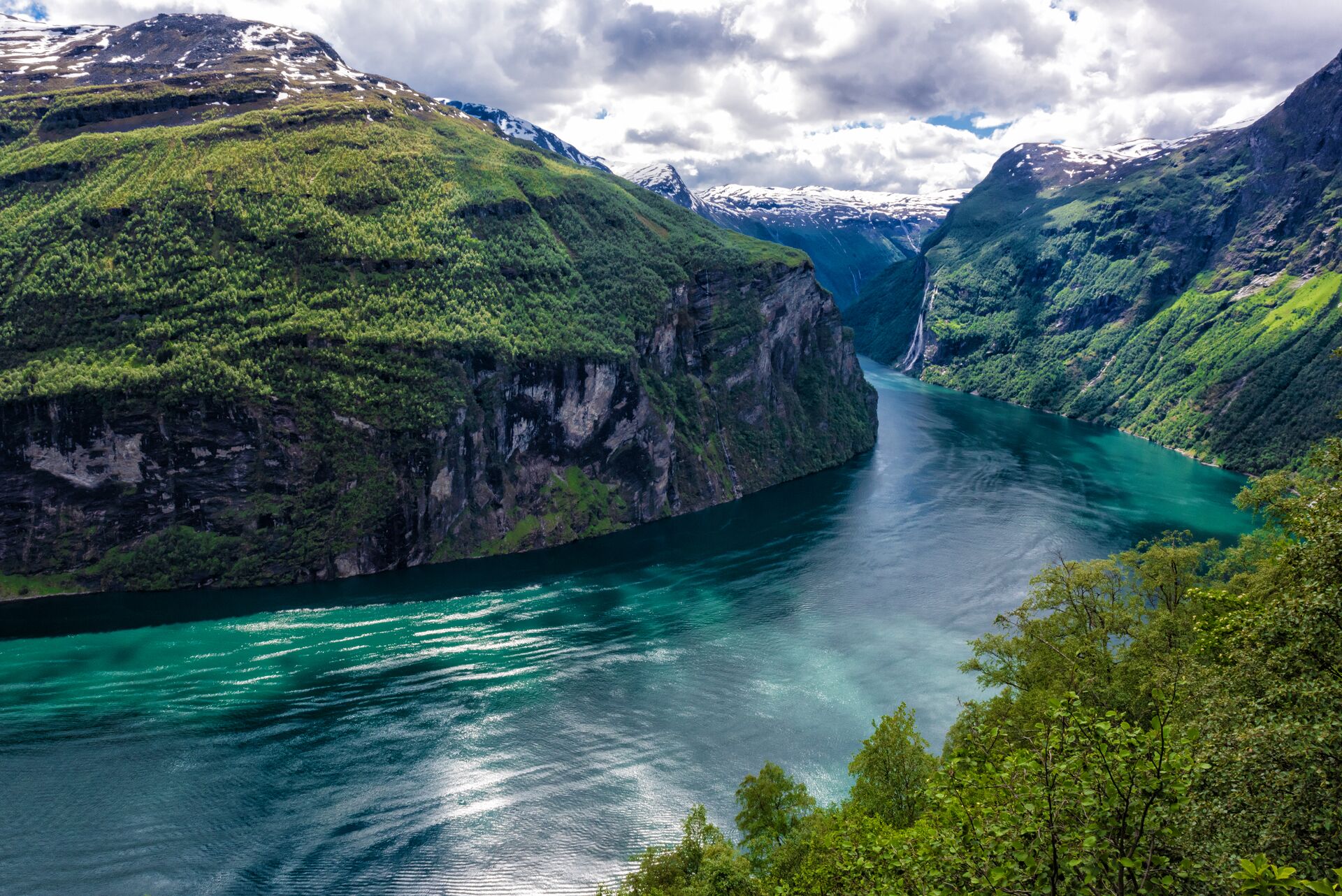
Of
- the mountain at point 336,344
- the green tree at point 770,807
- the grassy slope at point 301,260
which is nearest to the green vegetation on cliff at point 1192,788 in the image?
the green tree at point 770,807

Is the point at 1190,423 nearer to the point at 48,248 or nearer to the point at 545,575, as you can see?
the point at 545,575

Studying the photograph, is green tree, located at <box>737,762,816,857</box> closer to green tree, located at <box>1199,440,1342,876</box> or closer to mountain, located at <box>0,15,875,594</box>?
green tree, located at <box>1199,440,1342,876</box>

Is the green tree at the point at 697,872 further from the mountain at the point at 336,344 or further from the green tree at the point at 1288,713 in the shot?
the mountain at the point at 336,344

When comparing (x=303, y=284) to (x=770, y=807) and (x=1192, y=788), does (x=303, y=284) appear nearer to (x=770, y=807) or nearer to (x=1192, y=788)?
(x=770, y=807)

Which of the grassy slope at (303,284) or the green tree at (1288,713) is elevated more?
the grassy slope at (303,284)

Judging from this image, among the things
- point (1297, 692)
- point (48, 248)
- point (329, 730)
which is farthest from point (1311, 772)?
point (48, 248)
